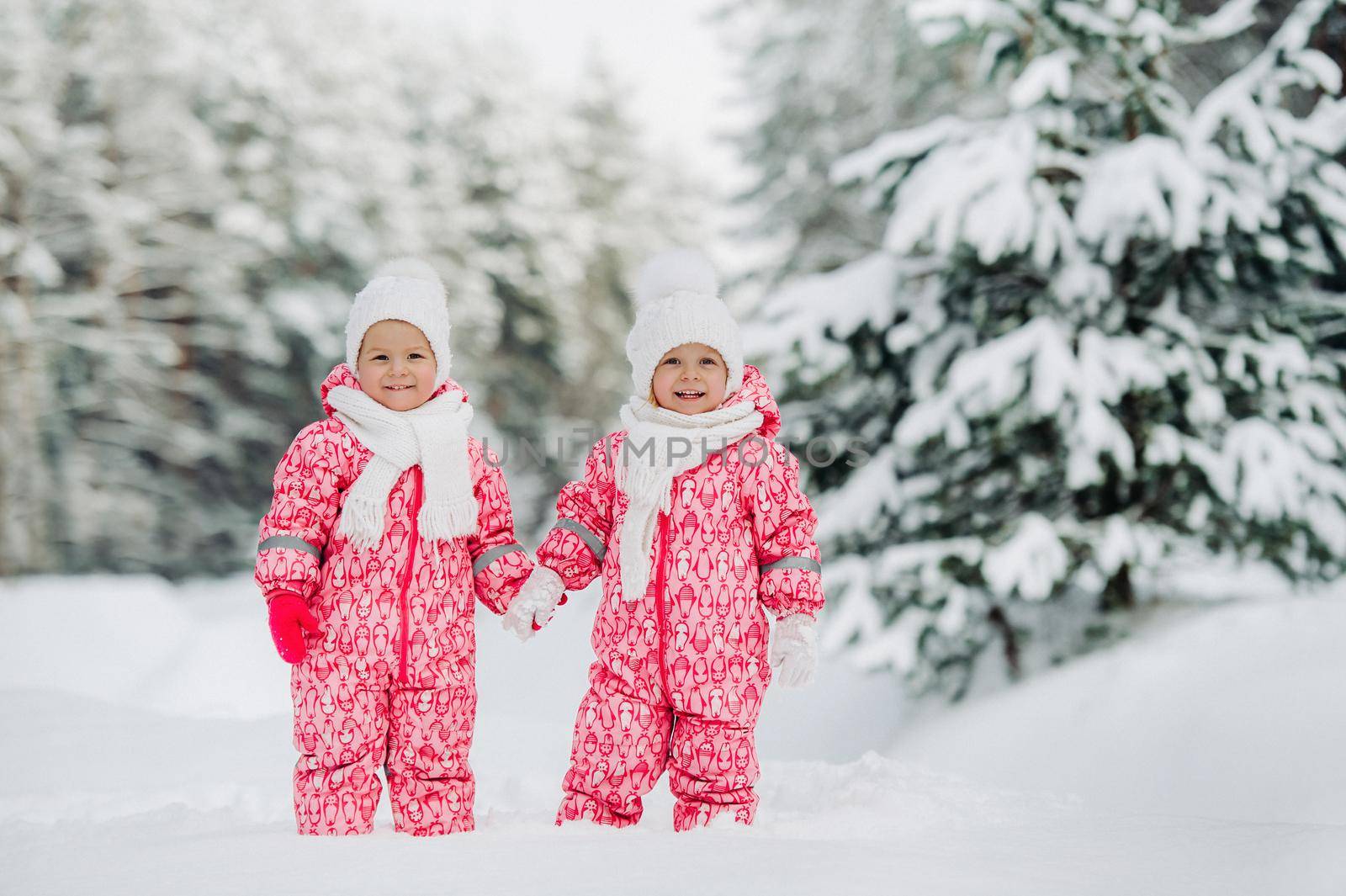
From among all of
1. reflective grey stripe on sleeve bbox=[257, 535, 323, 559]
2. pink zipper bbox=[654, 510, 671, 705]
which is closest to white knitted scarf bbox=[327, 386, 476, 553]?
reflective grey stripe on sleeve bbox=[257, 535, 323, 559]

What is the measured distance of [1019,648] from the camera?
18.5ft

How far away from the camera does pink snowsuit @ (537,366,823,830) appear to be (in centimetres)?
290

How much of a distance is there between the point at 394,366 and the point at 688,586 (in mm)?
984

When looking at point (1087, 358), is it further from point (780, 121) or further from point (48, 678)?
point (780, 121)

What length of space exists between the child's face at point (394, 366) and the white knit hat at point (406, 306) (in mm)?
A: 25

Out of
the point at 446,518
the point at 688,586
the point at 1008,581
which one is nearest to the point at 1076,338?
the point at 1008,581

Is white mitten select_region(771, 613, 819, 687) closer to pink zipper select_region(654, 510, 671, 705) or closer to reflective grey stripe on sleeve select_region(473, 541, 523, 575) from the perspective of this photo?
pink zipper select_region(654, 510, 671, 705)

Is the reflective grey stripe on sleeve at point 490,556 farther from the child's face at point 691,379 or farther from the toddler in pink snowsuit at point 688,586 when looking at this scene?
the child's face at point 691,379

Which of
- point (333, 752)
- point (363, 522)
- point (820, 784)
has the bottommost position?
point (820, 784)

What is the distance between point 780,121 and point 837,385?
25.8 feet

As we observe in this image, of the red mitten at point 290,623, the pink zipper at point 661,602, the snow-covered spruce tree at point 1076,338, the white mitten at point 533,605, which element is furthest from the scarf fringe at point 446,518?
the snow-covered spruce tree at point 1076,338

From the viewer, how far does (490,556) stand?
3088 millimetres

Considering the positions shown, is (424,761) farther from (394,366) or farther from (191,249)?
(191,249)

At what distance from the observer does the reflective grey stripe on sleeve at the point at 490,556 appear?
3.09 m
